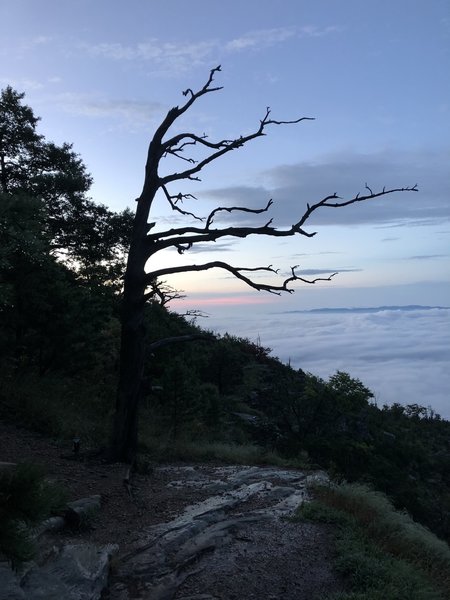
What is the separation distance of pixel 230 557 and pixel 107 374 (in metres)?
13.4

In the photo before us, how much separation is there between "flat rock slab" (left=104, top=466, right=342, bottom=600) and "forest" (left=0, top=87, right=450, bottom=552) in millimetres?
2615

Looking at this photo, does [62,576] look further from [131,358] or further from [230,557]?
[131,358]

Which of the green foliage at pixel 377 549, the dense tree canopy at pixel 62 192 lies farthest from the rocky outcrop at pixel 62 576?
the dense tree canopy at pixel 62 192

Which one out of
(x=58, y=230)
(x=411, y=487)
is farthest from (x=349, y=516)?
(x=58, y=230)

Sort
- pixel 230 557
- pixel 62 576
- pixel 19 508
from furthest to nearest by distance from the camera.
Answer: pixel 230 557, pixel 62 576, pixel 19 508

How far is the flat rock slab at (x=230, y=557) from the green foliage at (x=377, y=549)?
252 millimetres

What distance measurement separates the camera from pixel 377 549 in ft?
19.8

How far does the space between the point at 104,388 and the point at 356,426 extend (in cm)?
1400

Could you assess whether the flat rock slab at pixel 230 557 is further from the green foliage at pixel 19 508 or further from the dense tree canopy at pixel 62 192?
the dense tree canopy at pixel 62 192

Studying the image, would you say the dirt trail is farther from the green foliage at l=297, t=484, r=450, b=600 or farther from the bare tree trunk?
the bare tree trunk

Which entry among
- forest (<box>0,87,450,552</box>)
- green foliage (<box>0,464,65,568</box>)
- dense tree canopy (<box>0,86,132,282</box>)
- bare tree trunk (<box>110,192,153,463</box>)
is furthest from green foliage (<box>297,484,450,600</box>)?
dense tree canopy (<box>0,86,132,282</box>)

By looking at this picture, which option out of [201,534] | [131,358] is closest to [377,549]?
[201,534]

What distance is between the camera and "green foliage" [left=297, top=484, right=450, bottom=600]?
514 cm

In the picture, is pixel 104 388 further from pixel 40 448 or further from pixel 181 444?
pixel 40 448
